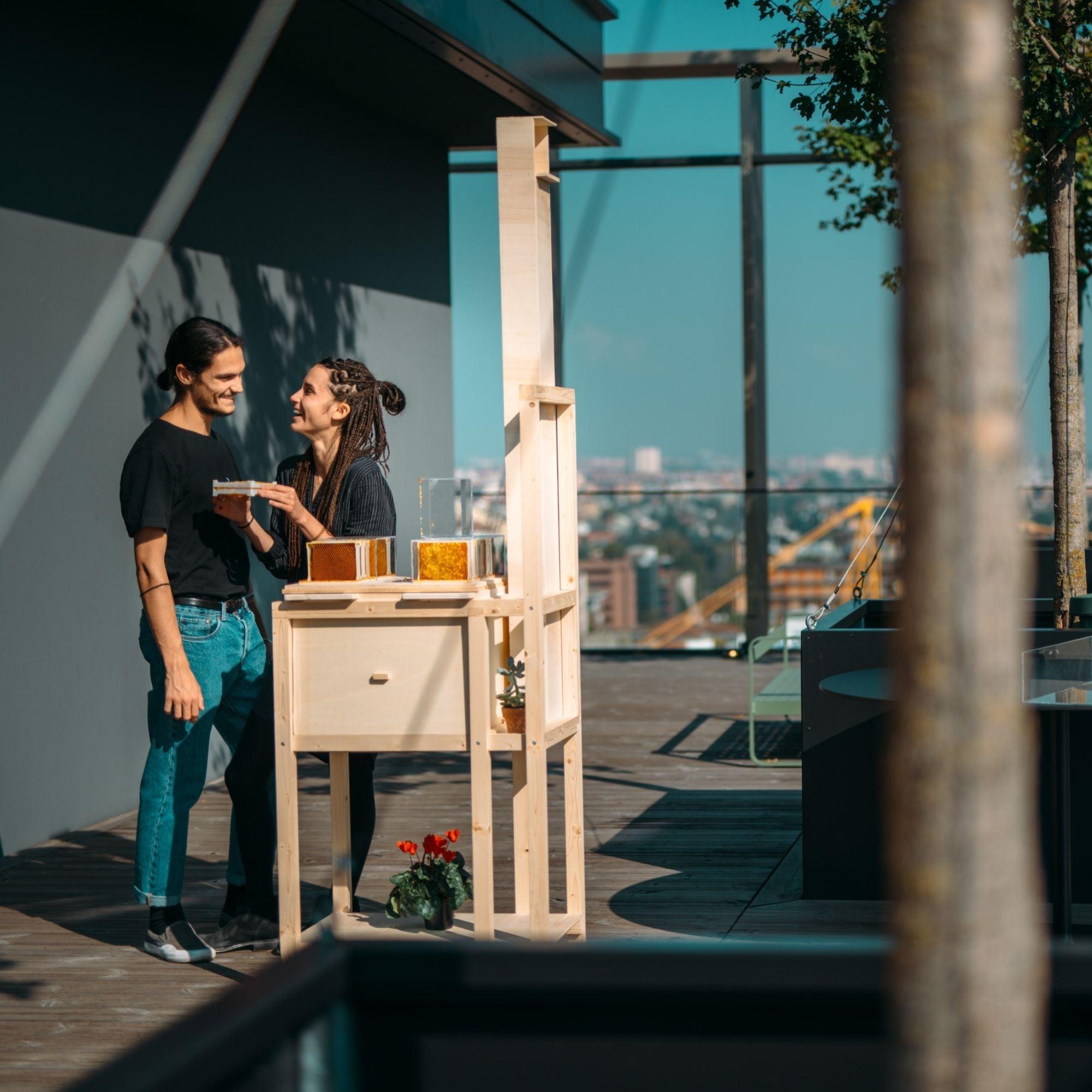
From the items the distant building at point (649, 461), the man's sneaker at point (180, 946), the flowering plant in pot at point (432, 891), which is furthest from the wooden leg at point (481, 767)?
the distant building at point (649, 461)

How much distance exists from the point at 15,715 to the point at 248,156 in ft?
9.80

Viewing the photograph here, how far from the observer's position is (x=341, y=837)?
3912mm

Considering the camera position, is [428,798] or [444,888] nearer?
[444,888]

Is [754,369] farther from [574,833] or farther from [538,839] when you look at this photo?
[538,839]

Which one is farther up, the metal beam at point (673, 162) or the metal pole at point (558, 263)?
the metal beam at point (673, 162)

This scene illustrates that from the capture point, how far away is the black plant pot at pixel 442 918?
373 centimetres

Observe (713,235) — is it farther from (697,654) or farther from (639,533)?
(697,654)

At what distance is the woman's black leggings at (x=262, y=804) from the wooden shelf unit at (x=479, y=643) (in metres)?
0.27

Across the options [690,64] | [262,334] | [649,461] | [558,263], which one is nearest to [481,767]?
[262,334]

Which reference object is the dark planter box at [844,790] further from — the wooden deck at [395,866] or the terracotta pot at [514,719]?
the terracotta pot at [514,719]

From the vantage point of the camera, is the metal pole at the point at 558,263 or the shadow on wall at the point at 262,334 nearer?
the shadow on wall at the point at 262,334

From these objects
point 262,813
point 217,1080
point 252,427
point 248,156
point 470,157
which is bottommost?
point 262,813

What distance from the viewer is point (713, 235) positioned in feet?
37.3

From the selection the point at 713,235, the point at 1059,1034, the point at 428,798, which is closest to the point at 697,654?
the point at 713,235
